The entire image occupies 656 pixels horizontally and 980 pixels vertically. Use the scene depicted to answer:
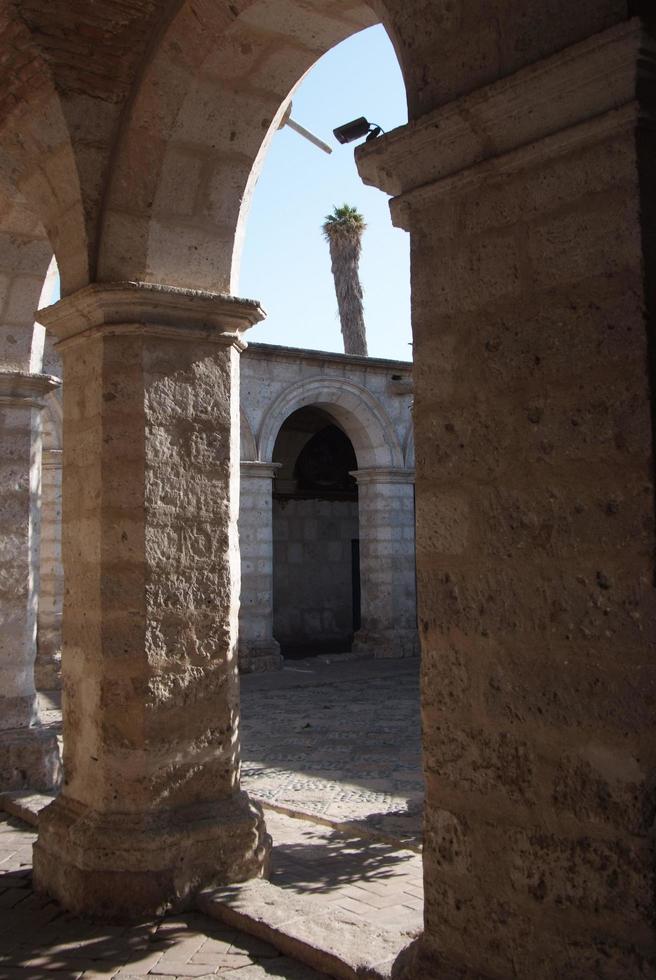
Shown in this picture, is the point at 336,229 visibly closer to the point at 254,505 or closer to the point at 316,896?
the point at 254,505

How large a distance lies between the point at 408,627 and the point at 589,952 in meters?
11.4

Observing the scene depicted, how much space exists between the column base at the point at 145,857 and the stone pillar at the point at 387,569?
944cm

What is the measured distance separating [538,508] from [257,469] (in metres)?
10.4

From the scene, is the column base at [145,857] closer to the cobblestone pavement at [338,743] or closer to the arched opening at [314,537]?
the cobblestone pavement at [338,743]

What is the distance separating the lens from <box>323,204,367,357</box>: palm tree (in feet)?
73.6

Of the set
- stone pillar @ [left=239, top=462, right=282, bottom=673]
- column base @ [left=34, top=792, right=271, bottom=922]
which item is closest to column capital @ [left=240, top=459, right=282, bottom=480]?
stone pillar @ [left=239, top=462, right=282, bottom=673]

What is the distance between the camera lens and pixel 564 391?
7.42ft

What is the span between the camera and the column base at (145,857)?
3746 mm

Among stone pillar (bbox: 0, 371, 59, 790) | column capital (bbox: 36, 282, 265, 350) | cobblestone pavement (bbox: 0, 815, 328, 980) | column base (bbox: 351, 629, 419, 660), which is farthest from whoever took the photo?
column base (bbox: 351, 629, 419, 660)

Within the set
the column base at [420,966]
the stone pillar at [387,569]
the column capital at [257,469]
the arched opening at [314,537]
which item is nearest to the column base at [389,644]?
the stone pillar at [387,569]

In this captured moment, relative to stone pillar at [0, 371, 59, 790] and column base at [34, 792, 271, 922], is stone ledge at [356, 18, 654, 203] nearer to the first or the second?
column base at [34, 792, 271, 922]

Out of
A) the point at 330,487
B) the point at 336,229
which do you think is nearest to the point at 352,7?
the point at 330,487

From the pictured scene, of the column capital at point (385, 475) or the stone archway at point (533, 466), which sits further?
the column capital at point (385, 475)

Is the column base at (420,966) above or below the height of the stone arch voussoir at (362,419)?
below
